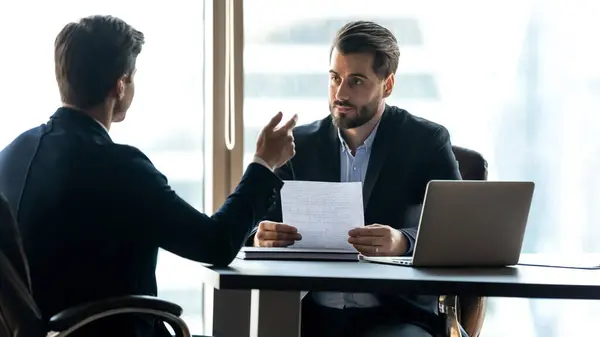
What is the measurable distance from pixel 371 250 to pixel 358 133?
570 millimetres

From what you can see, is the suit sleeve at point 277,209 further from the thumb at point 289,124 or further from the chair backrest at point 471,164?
the chair backrest at point 471,164

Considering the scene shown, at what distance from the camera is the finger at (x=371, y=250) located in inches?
85.5

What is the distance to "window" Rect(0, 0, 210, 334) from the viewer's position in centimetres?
327

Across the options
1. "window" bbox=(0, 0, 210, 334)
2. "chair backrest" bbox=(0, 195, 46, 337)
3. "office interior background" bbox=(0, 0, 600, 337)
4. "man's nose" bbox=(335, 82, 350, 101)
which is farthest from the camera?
"office interior background" bbox=(0, 0, 600, 337)

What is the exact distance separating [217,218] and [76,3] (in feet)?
5.72

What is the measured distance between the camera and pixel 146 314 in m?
1.86

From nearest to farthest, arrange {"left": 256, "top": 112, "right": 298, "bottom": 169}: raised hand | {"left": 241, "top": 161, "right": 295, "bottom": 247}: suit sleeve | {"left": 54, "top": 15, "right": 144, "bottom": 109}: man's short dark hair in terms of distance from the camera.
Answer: {"left": 54, "top": 15, "right": 144, "bottom": 109}: man's short dark hair, {"left": 256, "top": 112, "right": 298, "bottom": 169}: raised hand, {"left": 241, "top": 161, "right": 295, "bottom": 247}: suit sleeve

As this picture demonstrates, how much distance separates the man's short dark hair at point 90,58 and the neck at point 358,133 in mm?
892

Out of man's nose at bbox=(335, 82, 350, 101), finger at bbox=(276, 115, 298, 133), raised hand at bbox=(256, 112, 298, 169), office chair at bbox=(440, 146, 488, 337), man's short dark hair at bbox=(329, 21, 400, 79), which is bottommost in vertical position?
office chair at bbox=(440, 146, 488, 337)

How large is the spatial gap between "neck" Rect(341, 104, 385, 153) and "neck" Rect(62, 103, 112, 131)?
2.91ft

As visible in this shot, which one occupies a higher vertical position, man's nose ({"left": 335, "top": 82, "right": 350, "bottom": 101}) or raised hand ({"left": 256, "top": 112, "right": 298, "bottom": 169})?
man's nose ({"left": 335, "top": 82, "right": 350, "bottom": 101})

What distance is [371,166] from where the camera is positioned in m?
2.51

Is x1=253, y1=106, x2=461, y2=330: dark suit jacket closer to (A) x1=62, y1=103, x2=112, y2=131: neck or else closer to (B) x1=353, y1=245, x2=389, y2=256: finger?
(B) x1=353, y1=245, x2=389, y2=256: finger

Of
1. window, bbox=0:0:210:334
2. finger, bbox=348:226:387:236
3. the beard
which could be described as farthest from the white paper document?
window, bbox=0:0:210:334
